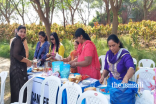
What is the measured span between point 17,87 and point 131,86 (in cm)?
208

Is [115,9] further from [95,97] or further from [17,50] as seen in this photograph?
[95,97]

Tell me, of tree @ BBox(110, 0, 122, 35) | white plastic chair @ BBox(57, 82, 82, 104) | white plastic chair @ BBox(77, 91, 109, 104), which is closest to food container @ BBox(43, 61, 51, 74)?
white plastic chair @ BBox(57, 82, 82, 104)

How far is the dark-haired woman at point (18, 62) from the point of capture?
2.82 meters

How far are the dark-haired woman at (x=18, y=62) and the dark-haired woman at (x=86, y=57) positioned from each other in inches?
35.5

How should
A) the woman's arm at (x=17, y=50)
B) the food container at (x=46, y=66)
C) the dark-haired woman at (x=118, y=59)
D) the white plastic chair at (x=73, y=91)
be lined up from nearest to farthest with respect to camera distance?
the white plastic chair at (x=73, y=91) → the dark-haired woman at (x=118, y=59) → the woman's arm at (x=17, y=50) → the food container at (x=46, y=66)

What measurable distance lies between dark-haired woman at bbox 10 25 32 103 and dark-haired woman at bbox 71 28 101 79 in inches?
35.5

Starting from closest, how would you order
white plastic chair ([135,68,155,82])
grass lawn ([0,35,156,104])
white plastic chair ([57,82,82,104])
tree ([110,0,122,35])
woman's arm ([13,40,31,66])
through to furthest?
1. white plastic chair ([57,82,82,104])
2. woman's arm ([13,40,31,66])
3. white plastic chair ([135,68,155,82])
4. grass lawn ([0,35,156,104])
5. tree ([110,0,122,35])

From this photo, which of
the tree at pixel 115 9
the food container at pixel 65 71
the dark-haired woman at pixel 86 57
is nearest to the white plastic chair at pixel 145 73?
the dark-haired woman at pixel 86 57

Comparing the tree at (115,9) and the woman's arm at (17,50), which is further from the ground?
the tree at (115,9)

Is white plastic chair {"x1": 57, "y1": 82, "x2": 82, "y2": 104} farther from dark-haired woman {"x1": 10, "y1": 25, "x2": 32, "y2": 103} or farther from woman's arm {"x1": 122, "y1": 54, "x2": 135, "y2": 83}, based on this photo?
dark-haired woman {"x1": 10, "y1": 25, "x2": 32, "y2": 103}

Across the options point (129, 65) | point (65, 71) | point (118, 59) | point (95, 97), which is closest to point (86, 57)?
point (65, 71)

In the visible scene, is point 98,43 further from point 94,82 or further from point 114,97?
point 114,97

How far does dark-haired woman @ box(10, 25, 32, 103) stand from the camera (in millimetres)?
2820

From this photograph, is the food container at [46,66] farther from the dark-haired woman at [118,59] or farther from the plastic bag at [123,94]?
the plastic bag at [123,94]
